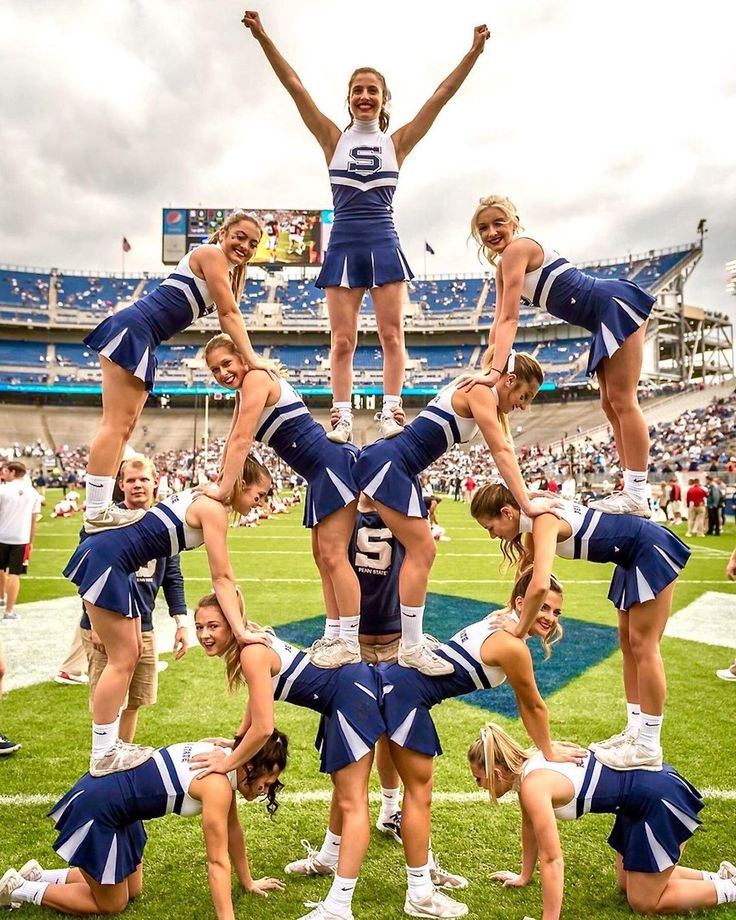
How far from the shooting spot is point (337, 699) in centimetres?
310

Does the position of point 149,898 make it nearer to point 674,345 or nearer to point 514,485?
point 514,485

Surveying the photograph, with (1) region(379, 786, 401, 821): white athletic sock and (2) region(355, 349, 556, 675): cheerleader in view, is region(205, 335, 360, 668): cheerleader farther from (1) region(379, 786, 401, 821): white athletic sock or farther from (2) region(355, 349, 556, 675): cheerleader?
(1) region(379, 786, 401, 821): white athletic sock

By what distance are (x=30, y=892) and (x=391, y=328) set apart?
3.49 meters

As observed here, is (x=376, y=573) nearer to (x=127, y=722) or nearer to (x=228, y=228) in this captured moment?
(x=127, y=722)

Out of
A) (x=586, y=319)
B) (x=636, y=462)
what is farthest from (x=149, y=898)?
(x=586, y=319)

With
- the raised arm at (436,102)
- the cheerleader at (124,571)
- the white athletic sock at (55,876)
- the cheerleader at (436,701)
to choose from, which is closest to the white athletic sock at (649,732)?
the cheerleader at (436,701)

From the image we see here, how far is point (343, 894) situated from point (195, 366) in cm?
4853

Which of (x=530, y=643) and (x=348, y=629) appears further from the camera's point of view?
(x=530, y=643)

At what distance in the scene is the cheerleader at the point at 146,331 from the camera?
11.6 ft

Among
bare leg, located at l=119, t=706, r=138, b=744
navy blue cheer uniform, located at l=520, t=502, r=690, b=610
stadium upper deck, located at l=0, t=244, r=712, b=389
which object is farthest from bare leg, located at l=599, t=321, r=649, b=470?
stadium upper deck, located at l=0, t=244, r=712, b=389

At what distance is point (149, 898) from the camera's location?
3.01 metres

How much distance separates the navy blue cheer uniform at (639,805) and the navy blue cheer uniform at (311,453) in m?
1.57

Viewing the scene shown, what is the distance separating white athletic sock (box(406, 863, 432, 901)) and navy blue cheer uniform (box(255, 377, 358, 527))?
5.49 feet

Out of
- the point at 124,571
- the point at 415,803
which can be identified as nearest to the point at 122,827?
the point at 124,571
